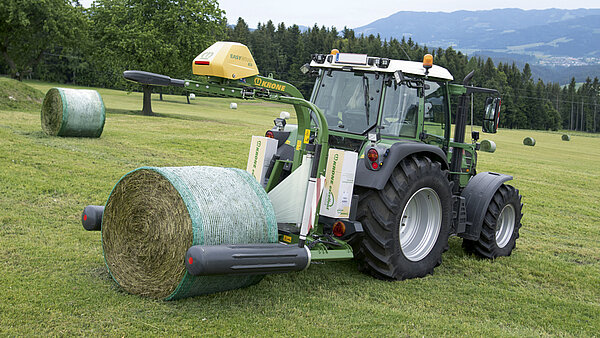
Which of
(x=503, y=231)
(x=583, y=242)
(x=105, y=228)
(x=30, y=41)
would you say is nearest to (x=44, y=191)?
(x=105, y=228)

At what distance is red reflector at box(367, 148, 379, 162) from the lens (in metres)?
5.71

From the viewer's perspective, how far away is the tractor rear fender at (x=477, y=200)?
725 cm

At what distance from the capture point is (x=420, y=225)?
650cm

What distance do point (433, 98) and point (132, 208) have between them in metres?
3.96

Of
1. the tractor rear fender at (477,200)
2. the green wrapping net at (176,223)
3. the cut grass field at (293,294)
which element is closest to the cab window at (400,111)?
the tractor rear fender at (477,200)

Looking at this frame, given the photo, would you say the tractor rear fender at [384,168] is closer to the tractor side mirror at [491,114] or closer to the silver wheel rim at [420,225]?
the silver wheel rim at [420,225]

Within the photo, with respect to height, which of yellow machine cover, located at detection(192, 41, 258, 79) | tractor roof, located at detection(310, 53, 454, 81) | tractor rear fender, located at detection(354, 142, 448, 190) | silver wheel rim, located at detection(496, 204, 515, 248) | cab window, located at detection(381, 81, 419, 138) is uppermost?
tractor roof, located at detection(310, 53, 454, 81)

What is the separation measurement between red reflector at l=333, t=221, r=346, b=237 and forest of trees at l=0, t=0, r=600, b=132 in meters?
2.24

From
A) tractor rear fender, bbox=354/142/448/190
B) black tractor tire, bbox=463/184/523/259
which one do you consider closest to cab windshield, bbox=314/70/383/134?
tractor rear fender, bbox=354/142/448/190

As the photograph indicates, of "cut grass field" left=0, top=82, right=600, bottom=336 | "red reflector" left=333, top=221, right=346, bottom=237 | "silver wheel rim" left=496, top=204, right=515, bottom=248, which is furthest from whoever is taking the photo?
"silver wheel rim" left=496, top=204, right=515, bottom=248

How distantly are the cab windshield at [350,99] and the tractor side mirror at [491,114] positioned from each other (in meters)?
1.83

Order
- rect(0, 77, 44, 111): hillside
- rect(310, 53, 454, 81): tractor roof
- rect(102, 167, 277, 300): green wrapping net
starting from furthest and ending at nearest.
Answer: rect(0, 77, 44, 111): hillside < rect(310, 53, 454, 81): tractor roof < rect(102, 167, 277, 300): green wrapping net

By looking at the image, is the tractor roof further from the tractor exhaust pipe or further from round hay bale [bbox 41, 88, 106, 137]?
round hay bale [bbox 41, 88, 106, 137]

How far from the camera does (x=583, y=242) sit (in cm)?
918
